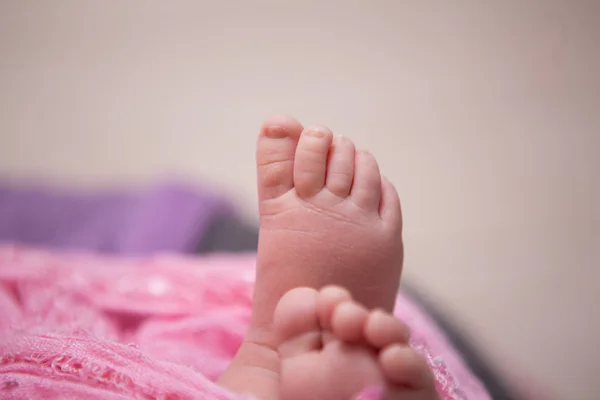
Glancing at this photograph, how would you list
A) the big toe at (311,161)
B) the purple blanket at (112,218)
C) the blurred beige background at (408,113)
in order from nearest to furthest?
the big toe at (311,161) → the purple blanket at (112,218) → the blurred beige background at (408,113)

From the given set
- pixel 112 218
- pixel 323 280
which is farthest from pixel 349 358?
pixel 112 218

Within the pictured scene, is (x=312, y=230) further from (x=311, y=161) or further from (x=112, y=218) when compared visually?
(x=112, y=218)

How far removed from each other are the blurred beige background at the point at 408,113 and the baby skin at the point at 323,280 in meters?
0.42

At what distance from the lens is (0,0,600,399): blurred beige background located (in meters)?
1.07

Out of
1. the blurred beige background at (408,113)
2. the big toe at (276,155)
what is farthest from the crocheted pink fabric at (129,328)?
the blurred beige background at (408,113)

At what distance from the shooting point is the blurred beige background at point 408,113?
1072 millimetres

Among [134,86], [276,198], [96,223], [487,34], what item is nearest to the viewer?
[276,198]

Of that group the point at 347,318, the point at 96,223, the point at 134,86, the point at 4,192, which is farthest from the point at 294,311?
the point at 134,86

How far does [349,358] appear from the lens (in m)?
0.38

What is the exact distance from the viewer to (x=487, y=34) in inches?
53.4

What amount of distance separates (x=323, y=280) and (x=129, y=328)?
310 mm

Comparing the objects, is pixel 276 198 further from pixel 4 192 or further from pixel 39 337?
pixel 4 192

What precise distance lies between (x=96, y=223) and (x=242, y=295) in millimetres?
450

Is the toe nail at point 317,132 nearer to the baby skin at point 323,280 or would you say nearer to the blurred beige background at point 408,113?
the baby skin at point 323,280
